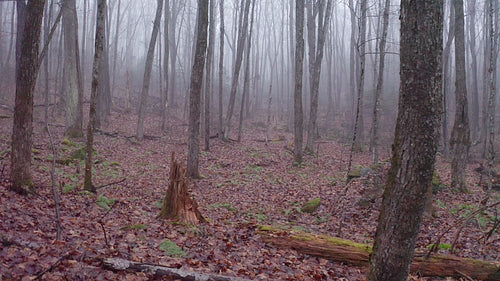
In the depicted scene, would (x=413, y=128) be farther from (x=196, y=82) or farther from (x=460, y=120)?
(x=460, y=120)

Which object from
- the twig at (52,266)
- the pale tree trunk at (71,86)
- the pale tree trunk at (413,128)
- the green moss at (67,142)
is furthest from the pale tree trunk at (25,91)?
the pale tree trunk at (71,86)

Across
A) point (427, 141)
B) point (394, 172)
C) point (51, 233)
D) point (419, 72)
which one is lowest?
point (51, 233)

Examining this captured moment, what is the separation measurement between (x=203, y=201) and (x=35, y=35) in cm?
569

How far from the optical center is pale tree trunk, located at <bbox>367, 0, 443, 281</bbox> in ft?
9.74

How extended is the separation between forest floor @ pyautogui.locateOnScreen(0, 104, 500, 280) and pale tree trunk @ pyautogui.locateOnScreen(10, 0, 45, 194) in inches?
19.2

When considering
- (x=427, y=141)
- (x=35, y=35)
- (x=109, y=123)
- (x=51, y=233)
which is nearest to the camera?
(x=427, y=141)

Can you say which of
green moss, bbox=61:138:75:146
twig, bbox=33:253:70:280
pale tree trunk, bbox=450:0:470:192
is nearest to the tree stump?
twig, bbox=33:253:70:280

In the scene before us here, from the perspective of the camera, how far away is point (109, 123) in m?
18.7

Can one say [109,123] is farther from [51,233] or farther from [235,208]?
[51,233]

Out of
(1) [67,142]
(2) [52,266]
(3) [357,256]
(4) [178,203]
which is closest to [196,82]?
(4) [178,203]

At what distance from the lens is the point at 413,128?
2994 mm

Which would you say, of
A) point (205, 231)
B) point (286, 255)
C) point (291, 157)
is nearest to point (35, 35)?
point (205, 231)

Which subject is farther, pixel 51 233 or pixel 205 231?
pixel 205 231

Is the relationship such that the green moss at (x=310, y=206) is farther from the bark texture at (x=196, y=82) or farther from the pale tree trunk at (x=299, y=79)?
the pale tree trunk at (x=299, y=79)
